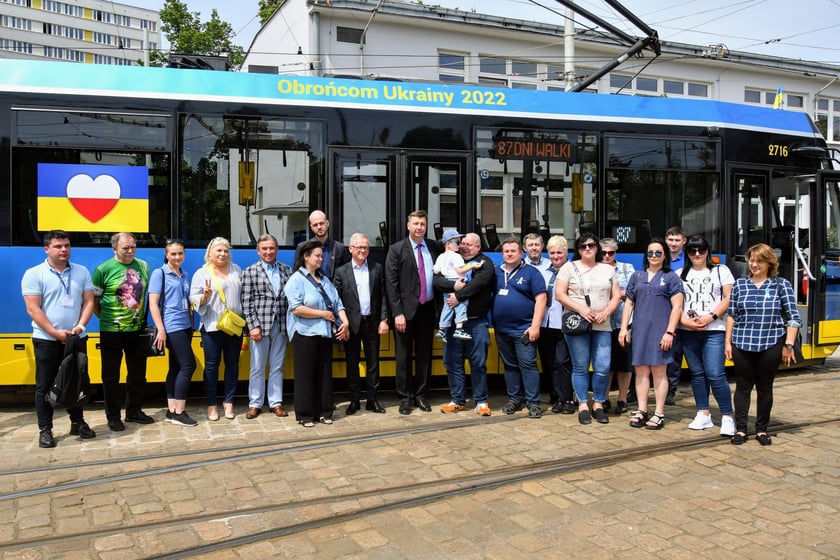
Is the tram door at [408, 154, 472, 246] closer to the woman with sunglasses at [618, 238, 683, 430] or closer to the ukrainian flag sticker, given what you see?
the woman with sunglasses at [618, 238, 683, 430]

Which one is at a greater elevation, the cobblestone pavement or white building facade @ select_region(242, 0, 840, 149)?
white building facade @ select_region(242, 0, 840, 149)

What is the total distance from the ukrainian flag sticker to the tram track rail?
280cm

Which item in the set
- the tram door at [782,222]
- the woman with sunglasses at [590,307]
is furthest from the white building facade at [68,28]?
the woman with sunglasses at [590,307]

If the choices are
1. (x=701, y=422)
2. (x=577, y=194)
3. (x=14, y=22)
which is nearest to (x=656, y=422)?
(x=701, y=422)

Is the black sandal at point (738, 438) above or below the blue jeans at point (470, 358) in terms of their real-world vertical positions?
below

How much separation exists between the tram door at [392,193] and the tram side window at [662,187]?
183 centimetres

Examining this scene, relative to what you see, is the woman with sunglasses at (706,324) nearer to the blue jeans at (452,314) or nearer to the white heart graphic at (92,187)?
the blue jeans at (452,314)

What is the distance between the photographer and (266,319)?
23.1ft

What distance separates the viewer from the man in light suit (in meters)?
6.98

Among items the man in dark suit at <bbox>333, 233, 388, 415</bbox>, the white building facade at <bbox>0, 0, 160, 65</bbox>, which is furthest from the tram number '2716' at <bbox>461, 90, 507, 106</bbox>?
the white building facade at <bbox>0, 0, 160, 65</bbox>

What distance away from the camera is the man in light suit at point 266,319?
6.98 metres

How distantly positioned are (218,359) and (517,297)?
3.03 meters

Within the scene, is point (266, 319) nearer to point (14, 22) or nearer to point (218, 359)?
point (218, 359)

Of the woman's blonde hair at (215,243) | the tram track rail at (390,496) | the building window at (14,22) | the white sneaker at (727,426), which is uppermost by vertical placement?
the building window at (14,22)
